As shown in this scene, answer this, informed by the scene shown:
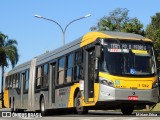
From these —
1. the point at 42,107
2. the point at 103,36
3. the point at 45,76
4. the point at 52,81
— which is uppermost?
the point at 103,36

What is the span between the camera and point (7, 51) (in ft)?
226

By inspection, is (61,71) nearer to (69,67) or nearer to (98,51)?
(69,67)

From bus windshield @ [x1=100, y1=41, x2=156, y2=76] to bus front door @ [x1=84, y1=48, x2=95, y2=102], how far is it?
72 centimetres

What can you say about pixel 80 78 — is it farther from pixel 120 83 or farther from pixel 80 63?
pixel 120 83

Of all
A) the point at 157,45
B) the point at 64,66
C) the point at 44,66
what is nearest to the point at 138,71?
the point at 64,66

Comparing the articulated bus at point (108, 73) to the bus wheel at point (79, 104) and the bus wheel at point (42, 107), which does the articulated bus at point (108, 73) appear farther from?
the bus wheel at point (42, 107)

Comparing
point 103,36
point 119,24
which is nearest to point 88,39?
point 103,36

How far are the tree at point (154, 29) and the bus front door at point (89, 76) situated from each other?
934 inches

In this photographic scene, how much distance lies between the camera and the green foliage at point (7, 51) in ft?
219

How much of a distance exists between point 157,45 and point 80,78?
23.7 metres

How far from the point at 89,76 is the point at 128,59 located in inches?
67.9

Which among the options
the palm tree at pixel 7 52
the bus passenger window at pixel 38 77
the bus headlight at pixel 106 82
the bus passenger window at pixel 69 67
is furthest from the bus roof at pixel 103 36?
the palm tree at pixel 7 52

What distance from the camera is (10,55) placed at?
6894 centimetres

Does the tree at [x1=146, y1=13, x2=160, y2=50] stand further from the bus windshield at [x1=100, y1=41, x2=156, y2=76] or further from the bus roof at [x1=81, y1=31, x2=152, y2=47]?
the bus windshield at [x1=100, y1=41, x2=156, y2=76]
